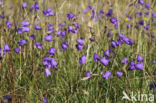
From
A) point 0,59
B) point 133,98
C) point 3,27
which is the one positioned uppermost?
point 3,27

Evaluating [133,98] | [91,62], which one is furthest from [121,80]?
[91,62]

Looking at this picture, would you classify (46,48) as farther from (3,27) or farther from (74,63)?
(3,27)

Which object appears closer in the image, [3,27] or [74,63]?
[3,27]

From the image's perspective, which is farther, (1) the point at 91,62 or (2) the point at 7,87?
(1) the point at 91,62

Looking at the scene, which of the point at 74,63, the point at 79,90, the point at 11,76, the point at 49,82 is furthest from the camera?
the point at 74,63

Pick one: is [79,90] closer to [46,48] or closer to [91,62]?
[91,62]

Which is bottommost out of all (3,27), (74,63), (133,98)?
(133,98)

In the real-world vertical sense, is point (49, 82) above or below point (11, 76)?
below

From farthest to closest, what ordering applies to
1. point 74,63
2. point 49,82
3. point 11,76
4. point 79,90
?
1. point 74,63
2. point 49,82
3. point 79,90
4. point 11,76

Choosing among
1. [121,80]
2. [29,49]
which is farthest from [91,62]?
[29,49]

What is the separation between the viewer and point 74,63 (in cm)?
240

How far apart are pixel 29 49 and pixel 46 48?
172mm

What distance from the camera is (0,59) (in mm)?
1829

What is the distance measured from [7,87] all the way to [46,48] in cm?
54
